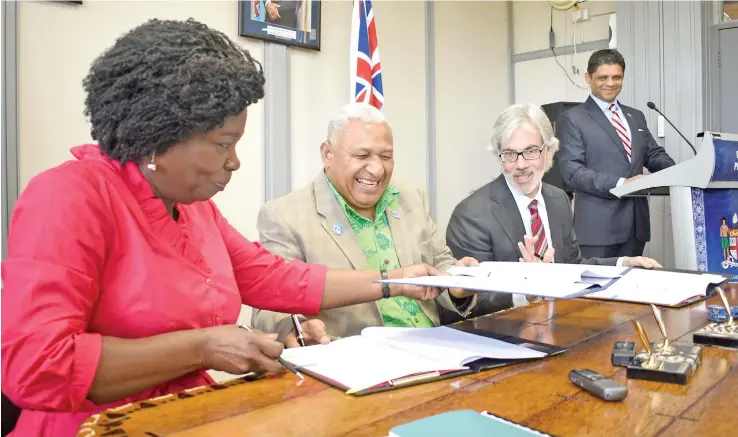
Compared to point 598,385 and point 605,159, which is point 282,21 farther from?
point 598,385

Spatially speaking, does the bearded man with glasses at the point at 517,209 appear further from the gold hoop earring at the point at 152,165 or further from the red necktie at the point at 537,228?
the gold hoop earring at the point at 152,165

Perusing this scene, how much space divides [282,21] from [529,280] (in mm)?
2764

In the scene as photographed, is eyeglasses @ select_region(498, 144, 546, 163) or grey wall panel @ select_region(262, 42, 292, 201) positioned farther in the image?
grey wall panel @ select_region(262, 42, 292, 201)

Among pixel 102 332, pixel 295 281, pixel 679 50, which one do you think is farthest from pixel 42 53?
pixel 679 50

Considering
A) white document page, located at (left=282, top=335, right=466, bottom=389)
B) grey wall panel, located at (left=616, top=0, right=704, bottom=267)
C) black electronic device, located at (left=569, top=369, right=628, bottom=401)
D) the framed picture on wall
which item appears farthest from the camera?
grey wall panel, located at (left=616, top=0, right=704, bottom=267)

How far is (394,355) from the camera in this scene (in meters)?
1.07

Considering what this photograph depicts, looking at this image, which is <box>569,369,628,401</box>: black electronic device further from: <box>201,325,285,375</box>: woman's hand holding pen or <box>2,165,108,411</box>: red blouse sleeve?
<box>2,165,108,411</box>: red blouse sleeve

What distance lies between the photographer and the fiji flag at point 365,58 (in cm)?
368

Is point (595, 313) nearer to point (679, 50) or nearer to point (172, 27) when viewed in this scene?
point (172, 27)

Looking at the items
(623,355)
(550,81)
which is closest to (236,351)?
(623,355)

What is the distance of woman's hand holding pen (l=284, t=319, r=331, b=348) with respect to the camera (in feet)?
4.17

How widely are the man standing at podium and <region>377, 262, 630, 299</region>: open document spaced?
221cm

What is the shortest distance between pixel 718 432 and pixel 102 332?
916 millimetres

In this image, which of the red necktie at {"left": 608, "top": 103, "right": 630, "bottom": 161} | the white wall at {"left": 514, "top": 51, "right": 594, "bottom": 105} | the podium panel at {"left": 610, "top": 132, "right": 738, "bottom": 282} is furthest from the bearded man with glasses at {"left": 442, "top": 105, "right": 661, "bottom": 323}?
the white wall at {"left": 514, "top": 51, "right": 594, "bottom": 105}
